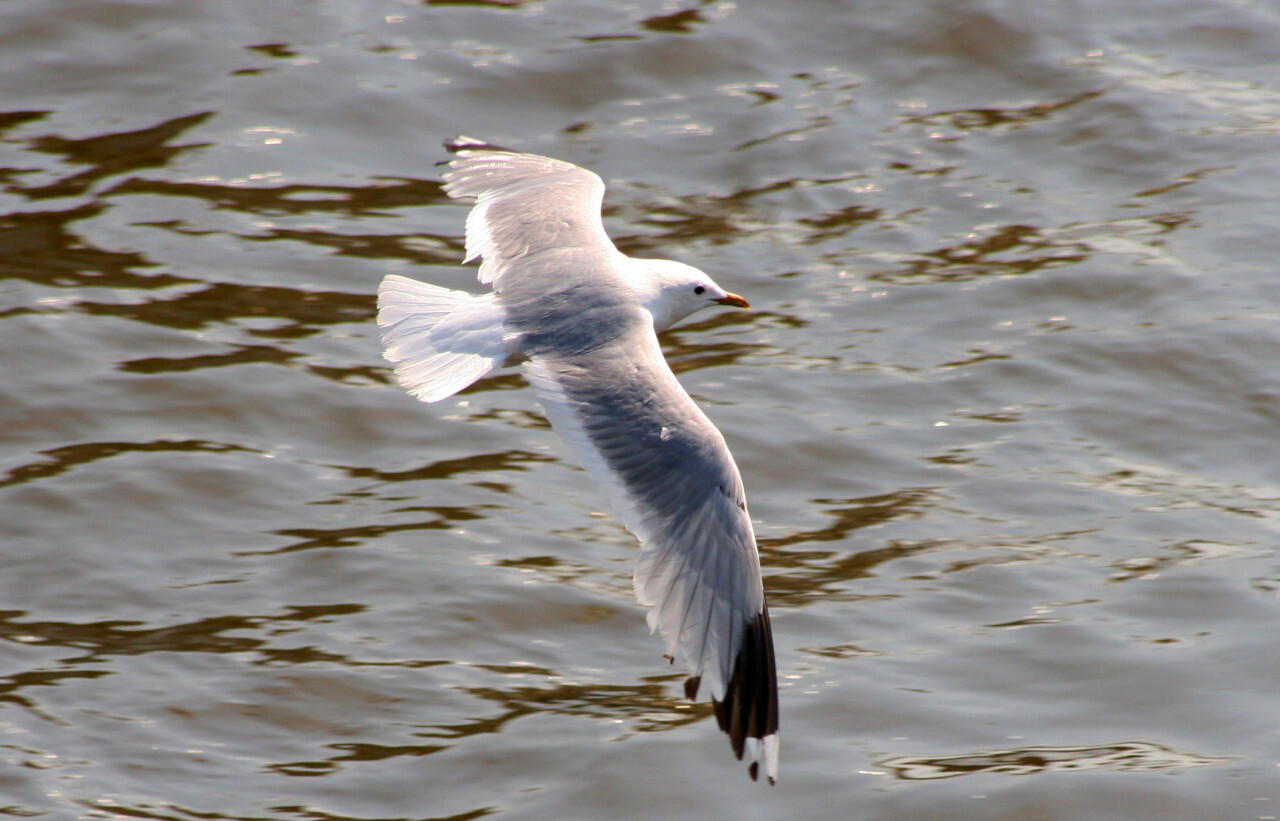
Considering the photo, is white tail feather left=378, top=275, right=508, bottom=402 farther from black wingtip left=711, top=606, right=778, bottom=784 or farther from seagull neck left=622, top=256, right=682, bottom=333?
black wingtip left=711, top=606, right=778, bottom=784

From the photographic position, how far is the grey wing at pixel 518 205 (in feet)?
16.9

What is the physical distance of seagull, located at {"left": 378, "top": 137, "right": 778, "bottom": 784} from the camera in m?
4.10

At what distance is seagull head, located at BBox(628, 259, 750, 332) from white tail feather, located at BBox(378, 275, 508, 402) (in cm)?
45

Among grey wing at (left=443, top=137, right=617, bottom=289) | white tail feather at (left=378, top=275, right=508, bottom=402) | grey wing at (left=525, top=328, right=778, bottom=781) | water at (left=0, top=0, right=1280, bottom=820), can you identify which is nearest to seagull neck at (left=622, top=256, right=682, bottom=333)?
grey wing at (left=443, top=137, right=617, bottom=289)

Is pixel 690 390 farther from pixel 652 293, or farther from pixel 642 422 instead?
pixel 642 422

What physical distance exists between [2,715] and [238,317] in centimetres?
261

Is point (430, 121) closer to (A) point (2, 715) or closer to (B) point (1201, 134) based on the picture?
(B) point (1201, 134)

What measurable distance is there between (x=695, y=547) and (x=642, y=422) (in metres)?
0.35

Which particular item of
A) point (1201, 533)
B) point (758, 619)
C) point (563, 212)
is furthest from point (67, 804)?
point (1201, 533)

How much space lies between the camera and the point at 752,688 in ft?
13.5

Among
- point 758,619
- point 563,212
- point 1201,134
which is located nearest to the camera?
point 758,619

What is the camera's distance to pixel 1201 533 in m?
6.04

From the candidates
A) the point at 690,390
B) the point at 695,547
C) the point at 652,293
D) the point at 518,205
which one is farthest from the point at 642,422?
the point at 690,390

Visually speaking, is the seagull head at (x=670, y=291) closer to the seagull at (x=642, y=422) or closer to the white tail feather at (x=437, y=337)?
the seagull at (x=642, y=422)
